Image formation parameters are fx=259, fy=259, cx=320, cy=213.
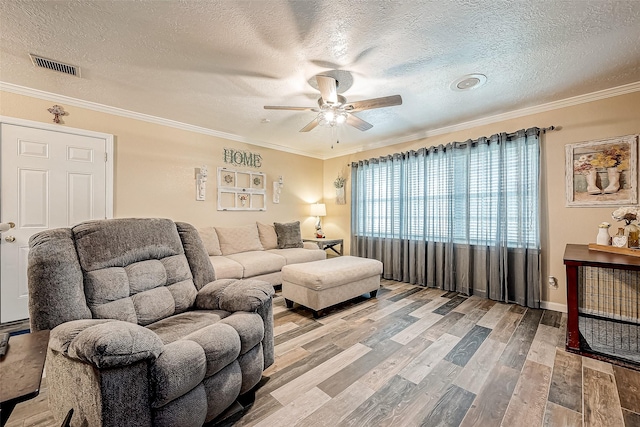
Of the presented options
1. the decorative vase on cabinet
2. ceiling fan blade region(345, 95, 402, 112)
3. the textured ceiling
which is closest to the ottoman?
ceiling fan blade region(345, 95, 402, 112)

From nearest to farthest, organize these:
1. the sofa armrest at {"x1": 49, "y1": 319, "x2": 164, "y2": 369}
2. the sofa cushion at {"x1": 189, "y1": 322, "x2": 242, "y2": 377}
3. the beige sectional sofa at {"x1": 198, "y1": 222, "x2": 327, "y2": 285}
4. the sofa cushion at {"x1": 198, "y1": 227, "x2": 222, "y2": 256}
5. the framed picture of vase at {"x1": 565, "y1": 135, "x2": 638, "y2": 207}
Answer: the sofa armrest at {"x1": 49, "y1": 319, "x2": 164, "y2": 369} < the sofa cushion at {"x1": 189, "y1": 322, "x2": 242, "y2": 377} < the framed picture of vase at {"x1": 565, "y1": 135, "x2": 638, "y2": 207} < the beige sectional sofa at {"x1": 198, "y1": 222, "x2": 327, "y2": 285} < the sofa cushion at {"x1": 198, "y1": 227, "x2": 222, "y2": 256}

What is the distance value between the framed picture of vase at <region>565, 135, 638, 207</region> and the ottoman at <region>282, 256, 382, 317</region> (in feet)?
8.00

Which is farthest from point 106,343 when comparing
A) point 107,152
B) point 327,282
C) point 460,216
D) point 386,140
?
point 386,140

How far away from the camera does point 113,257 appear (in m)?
1.64

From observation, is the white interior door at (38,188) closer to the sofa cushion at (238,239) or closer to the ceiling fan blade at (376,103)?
the sofa cushion at (238,239)

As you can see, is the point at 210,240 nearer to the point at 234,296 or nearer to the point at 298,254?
the point at 298,254

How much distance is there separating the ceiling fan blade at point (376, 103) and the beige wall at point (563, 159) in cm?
206

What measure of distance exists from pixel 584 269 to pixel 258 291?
3478 millimetres

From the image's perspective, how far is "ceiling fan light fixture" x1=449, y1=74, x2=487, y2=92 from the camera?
2.51m

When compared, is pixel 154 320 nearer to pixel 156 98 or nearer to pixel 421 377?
pixel 421 377

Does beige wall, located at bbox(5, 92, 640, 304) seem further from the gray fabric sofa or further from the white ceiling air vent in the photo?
the gray fabric sofa

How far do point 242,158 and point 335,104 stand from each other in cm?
257

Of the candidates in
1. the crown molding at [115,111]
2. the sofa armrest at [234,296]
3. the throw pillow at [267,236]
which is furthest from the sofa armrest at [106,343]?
the throw pillow at [267,236]

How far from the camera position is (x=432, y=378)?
1.86 m
